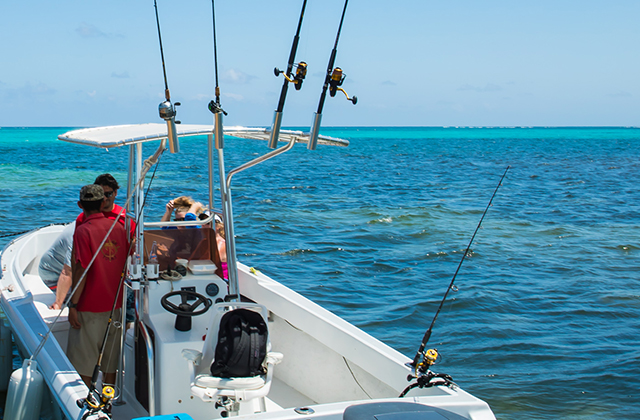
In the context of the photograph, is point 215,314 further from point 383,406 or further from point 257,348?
point 383,406

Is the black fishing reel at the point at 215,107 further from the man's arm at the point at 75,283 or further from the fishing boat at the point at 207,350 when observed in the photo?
the man's arm at the point at 75,283

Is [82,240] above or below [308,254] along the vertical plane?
above

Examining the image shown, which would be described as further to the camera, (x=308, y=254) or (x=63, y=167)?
(x=63, y=167)

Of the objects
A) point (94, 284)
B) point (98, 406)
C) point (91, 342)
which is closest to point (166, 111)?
point (94, 284)

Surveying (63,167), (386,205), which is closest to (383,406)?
(386,205)

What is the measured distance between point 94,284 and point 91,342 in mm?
388

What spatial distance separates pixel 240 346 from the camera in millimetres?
2859

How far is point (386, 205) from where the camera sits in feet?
55.3

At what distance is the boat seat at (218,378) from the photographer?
2.79 m

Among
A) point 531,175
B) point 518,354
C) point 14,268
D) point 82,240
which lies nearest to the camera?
point 82,240

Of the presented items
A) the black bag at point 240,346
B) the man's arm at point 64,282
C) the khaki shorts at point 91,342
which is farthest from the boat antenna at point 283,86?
the man's arm at point 64,282

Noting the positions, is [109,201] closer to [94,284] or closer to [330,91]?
[94,284]

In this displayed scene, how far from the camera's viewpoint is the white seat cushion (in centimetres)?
280

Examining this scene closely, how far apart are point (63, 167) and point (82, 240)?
27765 millimetres
